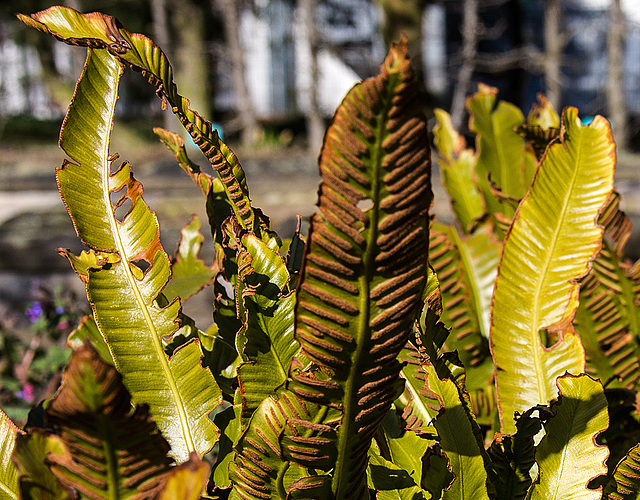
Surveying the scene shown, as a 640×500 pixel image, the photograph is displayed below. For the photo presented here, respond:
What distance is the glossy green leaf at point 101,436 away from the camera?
387mm

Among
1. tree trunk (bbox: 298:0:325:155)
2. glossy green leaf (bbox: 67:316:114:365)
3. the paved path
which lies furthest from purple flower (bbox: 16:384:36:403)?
tree trunk (bbox: 298:0:325:155)

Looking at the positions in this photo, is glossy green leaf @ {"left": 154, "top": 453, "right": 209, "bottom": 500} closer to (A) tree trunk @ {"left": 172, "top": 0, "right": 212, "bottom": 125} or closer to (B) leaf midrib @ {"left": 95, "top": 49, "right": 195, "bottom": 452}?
(B) leaf midrib @ {"left": 95, "top": 49, "right": 195, "bottom": 452}

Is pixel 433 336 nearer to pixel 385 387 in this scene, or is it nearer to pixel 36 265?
pixel 385 387

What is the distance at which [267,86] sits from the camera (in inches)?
484

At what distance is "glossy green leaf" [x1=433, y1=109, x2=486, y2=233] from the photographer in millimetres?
1089

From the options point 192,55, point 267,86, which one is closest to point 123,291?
point 192,55

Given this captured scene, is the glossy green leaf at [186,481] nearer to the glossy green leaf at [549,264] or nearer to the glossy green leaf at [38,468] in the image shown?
the glossy green leaf at [38,468]

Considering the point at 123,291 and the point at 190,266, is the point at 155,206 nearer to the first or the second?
the point at 190,266

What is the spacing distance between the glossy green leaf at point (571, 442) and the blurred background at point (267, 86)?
1.00 metres

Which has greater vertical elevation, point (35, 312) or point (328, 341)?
point (328, 341)

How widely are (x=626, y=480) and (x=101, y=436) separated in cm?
48

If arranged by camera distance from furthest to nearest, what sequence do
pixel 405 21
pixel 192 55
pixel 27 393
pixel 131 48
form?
pixel 192 55, pixel 405 21, pixel 27 393, pixel 131 48

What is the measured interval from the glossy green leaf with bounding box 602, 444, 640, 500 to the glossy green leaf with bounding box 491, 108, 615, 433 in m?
0.10

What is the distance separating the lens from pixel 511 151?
1.09 meters
